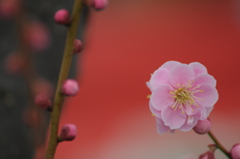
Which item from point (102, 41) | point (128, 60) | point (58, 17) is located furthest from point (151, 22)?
point (58, 17)

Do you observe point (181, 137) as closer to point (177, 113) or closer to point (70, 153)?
point (70, 153)

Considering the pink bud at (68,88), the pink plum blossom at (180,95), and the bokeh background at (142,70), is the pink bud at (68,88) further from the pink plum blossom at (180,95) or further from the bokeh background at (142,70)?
the bokeh background at (142,70)

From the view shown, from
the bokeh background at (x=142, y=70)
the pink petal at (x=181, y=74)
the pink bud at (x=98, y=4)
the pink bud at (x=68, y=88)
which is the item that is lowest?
the pink petal at (x=181, y=74)

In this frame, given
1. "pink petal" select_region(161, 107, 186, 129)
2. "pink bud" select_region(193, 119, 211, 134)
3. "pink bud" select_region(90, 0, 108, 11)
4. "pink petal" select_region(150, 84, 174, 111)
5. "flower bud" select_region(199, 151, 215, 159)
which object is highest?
"pink bud" select_region(90, 0, 108, 11)

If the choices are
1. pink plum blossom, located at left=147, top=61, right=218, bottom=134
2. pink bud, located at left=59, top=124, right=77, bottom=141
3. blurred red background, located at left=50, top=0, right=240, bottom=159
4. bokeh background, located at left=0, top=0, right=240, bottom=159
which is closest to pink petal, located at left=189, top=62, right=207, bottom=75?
pink plum blossom, located at left=147, top=61, right=218, bottom=134

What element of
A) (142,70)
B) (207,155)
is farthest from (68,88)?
(142,70)

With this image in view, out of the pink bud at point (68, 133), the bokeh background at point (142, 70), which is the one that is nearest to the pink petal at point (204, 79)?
the pink bud at point (68, 133)

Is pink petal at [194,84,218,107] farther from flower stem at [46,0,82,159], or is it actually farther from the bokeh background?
the bokeh background
